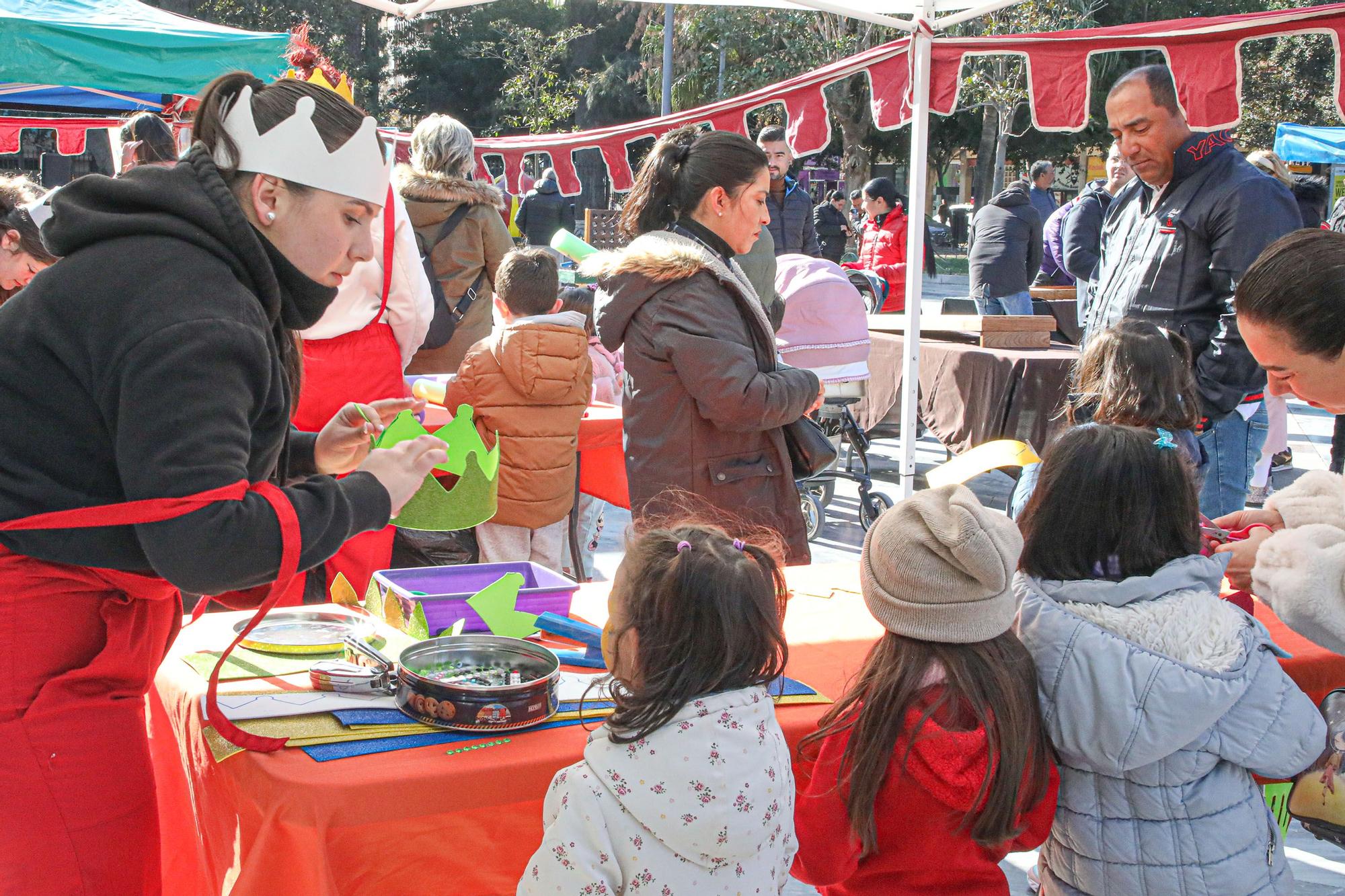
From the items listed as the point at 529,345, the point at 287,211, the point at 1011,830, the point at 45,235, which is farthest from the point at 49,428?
the point at 529,345

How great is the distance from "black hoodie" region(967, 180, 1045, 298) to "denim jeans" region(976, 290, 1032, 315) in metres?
0.03

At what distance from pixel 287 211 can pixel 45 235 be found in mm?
303

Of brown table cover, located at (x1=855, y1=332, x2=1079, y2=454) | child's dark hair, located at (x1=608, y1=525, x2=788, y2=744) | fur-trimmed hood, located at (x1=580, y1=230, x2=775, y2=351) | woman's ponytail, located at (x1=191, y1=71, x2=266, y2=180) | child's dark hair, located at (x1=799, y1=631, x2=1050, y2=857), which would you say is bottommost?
brown table cover, located at (x1=855, y1=332, x2=1079, y2=454)

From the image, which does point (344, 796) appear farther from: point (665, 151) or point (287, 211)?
point (665, 151)

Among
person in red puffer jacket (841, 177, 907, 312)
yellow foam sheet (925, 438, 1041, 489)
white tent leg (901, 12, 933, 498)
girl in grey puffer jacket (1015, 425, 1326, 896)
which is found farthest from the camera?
person in red puffer jacket (841, 177, 907, 312)

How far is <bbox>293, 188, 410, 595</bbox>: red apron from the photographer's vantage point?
3.44 meters

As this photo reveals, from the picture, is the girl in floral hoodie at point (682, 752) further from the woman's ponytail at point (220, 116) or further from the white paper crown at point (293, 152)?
the woman's ponytail at point (220, 116)

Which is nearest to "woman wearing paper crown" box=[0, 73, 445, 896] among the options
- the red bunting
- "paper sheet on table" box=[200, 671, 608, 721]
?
"paper sheet on table" box=[200, 671, 608, 721]

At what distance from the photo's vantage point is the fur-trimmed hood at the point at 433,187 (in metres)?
4.57

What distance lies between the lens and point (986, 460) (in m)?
2.29

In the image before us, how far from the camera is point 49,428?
145 centimetres

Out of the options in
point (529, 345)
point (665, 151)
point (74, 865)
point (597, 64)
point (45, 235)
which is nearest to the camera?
point (45, 235)

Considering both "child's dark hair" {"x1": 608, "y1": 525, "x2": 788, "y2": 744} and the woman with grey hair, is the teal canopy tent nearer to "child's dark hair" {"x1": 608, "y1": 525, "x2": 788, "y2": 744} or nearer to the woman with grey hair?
the woman with grey hair

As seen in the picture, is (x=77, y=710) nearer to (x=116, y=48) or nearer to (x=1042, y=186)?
(x=116, y=48)
